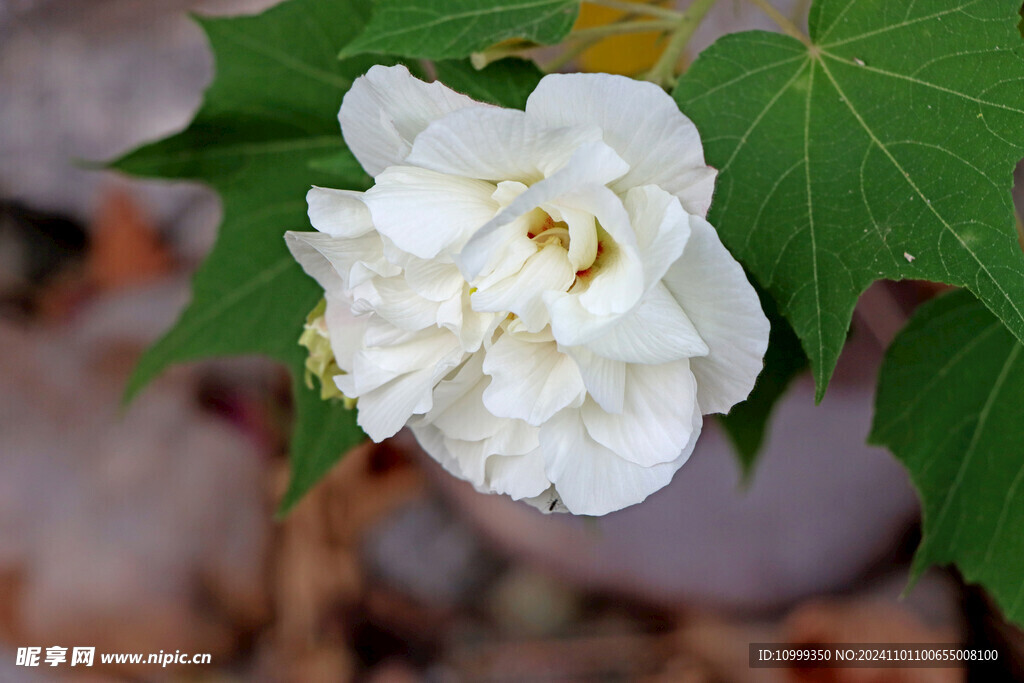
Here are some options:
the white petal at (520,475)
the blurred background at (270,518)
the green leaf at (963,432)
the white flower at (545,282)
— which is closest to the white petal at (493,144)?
the white flower at (545,282)

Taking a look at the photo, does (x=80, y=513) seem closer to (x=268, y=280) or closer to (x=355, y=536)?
(x=355, y=536)

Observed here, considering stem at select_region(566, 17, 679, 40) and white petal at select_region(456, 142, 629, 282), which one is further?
stem at select_region(566, 17, 679, 40)

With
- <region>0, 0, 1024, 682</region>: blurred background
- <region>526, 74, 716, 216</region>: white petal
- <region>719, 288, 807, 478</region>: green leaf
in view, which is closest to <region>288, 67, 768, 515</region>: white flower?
<region>526, 74, 716, 216</region>: white petal

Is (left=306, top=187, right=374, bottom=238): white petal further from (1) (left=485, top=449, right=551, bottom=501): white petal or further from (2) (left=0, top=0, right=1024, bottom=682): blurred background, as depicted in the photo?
(2) (left=0, top=0, right=1024, bottom=682): blurred background

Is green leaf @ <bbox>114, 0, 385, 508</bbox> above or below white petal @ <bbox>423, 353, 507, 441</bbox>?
below

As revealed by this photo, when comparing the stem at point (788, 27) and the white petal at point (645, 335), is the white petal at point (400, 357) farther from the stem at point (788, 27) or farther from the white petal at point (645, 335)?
the stem at point (788, 27)

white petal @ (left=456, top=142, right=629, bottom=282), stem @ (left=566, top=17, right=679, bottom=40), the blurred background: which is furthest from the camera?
the blurred background

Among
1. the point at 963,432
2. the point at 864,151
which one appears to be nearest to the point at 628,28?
the point at 864,151

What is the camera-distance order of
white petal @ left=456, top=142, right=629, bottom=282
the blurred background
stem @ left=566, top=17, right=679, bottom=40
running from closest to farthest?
white petal @ left=456, top=142, right=629, bottom=282 → stem @ left=566, top=17, right=679, bottom=40 → the blurred background
